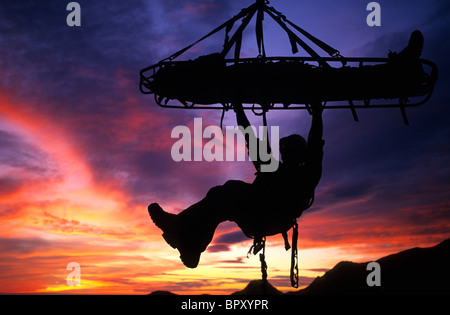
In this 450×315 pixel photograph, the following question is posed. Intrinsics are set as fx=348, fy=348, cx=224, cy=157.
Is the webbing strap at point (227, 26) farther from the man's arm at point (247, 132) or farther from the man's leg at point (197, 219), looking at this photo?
the man's leg at point (197, 219)

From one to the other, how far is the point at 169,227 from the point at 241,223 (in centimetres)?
117

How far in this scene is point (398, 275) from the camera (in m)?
102

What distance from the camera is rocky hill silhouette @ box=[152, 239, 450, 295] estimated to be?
9000cm

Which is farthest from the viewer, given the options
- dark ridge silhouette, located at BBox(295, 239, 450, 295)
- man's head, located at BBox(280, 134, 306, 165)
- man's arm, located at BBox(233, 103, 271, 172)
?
dark ridge silhouette, located at BBox(295, 239, 450, 295)

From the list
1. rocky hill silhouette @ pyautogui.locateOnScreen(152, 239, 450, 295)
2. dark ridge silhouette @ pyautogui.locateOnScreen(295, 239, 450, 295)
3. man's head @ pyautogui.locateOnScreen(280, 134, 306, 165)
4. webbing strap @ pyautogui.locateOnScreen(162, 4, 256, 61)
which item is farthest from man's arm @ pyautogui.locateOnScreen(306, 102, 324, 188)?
dark ridge silhouette @ pyautogui.locateOnScreen(295, 239, 450, 295)

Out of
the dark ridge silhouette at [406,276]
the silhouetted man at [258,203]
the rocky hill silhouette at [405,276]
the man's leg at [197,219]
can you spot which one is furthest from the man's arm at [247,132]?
the dark ridge silhouette at [406,276]

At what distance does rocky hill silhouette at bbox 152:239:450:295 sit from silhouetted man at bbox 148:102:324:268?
248 ft

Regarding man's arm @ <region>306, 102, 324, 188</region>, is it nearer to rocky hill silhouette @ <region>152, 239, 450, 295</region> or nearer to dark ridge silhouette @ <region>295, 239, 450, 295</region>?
rocky hill silhouette @ <region>152, 239, 450, 295</region>

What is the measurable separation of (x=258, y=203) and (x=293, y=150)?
Answer: 101 centimetres

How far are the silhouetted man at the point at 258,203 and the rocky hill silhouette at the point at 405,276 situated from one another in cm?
7565

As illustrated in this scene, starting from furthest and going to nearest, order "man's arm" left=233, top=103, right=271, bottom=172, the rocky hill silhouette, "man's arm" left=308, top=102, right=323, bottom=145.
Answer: the rocky hill silhouette → "man's arm" left=308, top=102, right=323, bottom=145 → "man's arm" left=233, top=103, right=271, bottom=172

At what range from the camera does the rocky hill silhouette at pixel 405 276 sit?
90.0m
